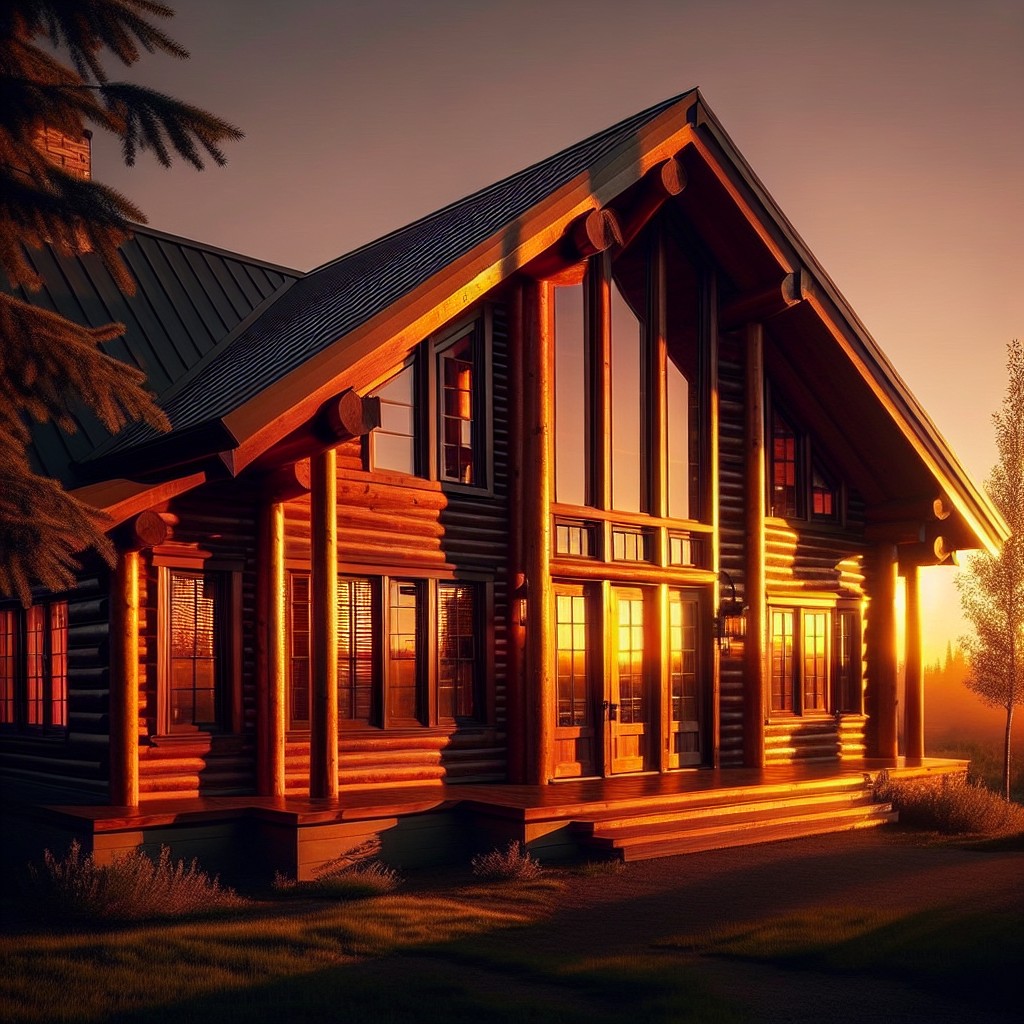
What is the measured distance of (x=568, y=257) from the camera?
14.4 meters

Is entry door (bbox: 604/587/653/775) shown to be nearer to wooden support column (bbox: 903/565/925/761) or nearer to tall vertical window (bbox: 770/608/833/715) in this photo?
tall vertical window (bbox: 770/608/833/715)

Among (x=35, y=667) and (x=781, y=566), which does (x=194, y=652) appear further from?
(x=781, y=566)

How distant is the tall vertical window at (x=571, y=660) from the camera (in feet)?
49.9

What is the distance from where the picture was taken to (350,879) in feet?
35.9

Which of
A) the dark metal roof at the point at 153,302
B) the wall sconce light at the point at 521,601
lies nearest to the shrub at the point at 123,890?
the dark metal roof at the point at 153,302

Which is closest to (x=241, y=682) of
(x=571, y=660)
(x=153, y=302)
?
(x=571, y=660)

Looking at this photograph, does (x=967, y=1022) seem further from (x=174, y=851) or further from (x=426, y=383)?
(x=426, y=383)

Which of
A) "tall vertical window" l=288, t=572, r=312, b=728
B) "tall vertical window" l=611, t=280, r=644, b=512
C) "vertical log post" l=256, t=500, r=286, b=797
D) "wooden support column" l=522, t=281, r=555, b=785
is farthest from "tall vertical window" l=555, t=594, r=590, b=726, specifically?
"vertical log post" l=256, t=500, r=286, b=797

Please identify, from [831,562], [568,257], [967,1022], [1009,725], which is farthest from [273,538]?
[1009,725]

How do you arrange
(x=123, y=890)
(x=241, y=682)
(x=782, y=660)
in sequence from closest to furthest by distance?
1. (x=123, y=890)
2. (x=241, y=682)
3. (x=782, y=660)

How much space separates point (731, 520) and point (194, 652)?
816 cm

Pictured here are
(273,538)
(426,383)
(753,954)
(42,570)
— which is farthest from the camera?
(426,383)

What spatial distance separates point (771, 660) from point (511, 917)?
9.28m

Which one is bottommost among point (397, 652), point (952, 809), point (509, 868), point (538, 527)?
point (952, 809)
